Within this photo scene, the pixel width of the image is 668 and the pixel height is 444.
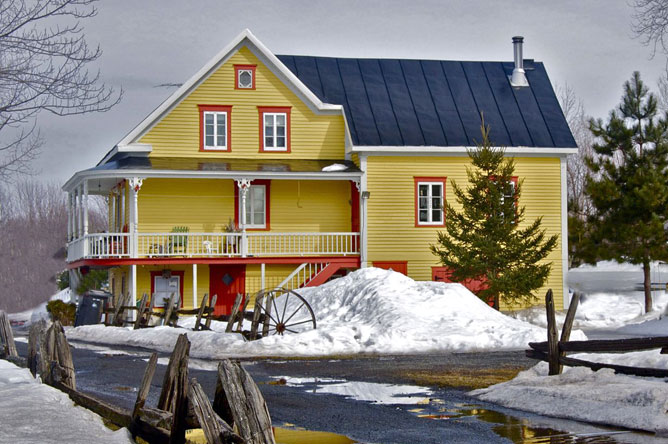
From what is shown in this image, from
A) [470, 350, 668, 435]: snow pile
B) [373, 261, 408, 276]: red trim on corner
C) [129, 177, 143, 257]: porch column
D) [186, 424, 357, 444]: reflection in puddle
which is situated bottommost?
[186, 424, 357, 444]: reflection in puddle

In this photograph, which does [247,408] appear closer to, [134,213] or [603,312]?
[134,213]

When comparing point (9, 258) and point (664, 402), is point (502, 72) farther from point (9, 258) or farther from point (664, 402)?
point (9, 258)

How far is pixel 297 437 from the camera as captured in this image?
31.3ft

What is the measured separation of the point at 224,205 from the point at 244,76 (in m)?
4.42

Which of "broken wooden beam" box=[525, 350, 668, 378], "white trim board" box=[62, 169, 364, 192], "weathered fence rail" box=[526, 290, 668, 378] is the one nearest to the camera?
"broken wooden beam" box=[525, 350, 668, 378]

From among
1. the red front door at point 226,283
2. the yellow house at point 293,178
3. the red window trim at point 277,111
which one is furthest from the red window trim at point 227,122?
the red front door at point 226,283

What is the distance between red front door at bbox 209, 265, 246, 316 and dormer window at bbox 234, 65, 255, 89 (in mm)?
6081

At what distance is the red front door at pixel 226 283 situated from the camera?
31.6m

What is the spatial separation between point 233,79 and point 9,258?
62656 millimetres

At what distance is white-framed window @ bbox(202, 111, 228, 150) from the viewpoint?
32156 mm

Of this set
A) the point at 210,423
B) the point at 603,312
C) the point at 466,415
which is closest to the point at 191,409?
the point at 210,423

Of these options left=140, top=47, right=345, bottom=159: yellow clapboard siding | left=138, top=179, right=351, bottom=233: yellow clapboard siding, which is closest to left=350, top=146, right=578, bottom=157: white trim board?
left=140, top=47, right=345, bottom=159: yellow clapboard siding

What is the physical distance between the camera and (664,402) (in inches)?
392

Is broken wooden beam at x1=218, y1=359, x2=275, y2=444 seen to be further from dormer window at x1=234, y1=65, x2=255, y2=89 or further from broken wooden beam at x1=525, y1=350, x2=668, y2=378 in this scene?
dormer window at x1=234, y1=65, x2=255, y2=89
